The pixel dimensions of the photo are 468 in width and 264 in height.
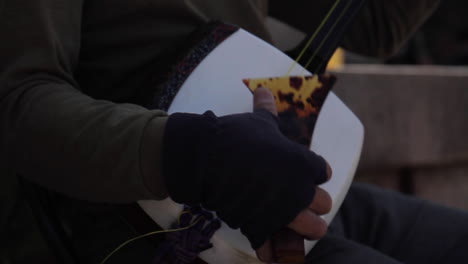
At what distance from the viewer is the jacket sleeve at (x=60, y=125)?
0.60 metres

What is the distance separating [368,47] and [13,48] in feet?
2.73

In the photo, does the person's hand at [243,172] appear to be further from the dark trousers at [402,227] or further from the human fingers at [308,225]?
the dark trousers at [402,227]

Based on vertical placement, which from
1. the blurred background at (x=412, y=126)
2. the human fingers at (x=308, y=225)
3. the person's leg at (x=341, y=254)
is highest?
the human fingers at (x=308, y=225)

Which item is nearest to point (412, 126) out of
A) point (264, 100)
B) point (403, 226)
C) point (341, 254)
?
point (403, 226)

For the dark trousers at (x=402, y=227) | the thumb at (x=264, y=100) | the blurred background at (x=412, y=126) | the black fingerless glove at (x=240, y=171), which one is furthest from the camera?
the blurred background at (x=412, y=126)

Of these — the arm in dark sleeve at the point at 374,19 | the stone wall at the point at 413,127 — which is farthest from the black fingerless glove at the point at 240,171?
the stone wall at the point at 413,127

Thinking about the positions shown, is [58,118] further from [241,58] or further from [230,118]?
[241,58]

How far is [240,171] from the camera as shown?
0.56 metres

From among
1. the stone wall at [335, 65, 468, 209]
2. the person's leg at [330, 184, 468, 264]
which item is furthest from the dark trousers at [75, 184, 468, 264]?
the stone wall at [335, 65, 468, 209]

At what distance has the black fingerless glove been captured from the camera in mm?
562

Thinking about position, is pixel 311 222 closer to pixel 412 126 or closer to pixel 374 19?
pixel 374 19

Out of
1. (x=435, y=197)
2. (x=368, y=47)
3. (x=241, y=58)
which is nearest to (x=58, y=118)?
(x=241, y=58)

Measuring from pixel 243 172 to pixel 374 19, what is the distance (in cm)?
77

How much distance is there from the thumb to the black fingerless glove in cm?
9
